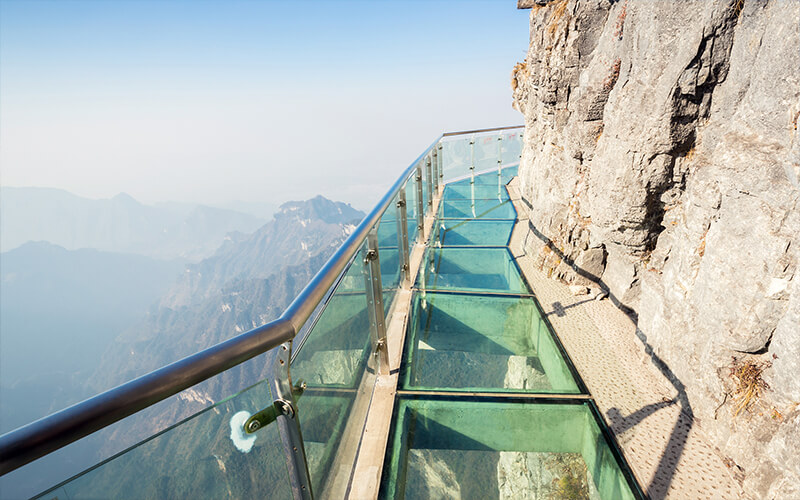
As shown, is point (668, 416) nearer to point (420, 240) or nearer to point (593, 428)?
point (593, 428)

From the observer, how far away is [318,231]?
7613 inches

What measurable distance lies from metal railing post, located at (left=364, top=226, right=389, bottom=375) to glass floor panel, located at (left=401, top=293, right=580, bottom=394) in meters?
0.39

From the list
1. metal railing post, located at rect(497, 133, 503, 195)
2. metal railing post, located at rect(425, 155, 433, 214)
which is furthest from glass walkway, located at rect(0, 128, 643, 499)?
metal railing post, located at rect(497, 133, 503, 195)

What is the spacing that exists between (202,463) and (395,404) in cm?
174

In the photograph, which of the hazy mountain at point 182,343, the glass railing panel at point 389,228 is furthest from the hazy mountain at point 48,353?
the glass railing panel at point 389,228

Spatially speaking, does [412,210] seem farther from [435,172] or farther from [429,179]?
[435,172]

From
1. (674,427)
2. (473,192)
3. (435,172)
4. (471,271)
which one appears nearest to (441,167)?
(435,172)

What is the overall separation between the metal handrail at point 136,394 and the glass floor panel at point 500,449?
1.48 metres

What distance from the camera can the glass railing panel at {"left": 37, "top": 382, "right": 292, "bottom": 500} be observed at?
24.3 inches

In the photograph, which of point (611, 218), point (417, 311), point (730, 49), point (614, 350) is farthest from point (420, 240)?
point (730, 49)

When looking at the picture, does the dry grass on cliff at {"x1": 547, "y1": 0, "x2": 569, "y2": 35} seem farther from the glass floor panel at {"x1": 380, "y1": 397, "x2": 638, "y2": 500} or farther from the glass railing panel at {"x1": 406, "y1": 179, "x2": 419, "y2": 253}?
the glass floor panel at {"x1": 380, "y1": 397, "x2": 638, "y2": 500}

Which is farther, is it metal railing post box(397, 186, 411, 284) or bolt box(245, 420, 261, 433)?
metal railing post box(397, 186, 411, 284)

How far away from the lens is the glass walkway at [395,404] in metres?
0.74

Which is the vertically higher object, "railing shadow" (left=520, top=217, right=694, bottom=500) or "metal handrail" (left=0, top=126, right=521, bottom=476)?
"metal handrail" (left=0, top=126, right=521, bottom=476)
